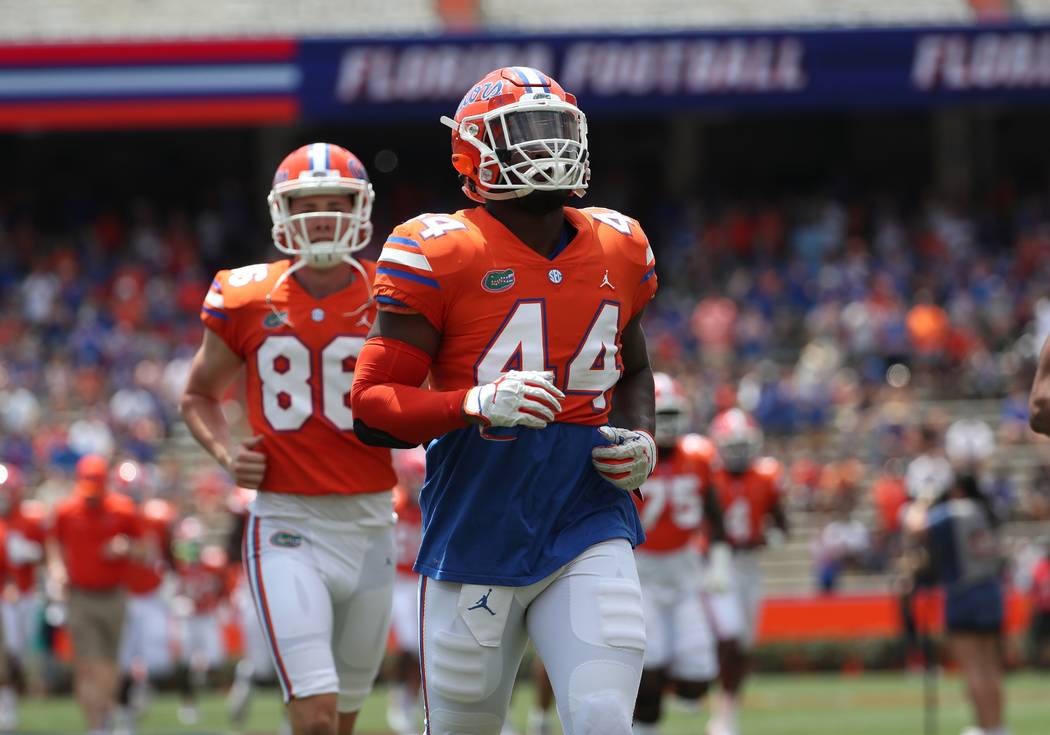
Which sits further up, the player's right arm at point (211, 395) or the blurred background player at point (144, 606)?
the player's right arm at point (211, 395)

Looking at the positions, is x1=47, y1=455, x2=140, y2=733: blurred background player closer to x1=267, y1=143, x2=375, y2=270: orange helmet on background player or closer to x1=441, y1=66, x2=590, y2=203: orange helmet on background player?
x1=267, y1=143, x2=375, y2=270: orange helmet on background player

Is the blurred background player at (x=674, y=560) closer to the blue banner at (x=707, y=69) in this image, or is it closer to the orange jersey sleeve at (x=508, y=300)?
the orange jersey sleeve at (x=508, y=300)

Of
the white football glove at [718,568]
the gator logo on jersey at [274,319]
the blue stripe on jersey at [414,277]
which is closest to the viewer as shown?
the blue stripe on jersey at [414,277]

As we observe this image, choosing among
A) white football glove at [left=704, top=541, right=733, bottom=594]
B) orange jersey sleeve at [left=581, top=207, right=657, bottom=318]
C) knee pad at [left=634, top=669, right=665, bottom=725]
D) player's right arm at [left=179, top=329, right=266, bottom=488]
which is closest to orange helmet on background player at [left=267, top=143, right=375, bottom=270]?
player's right arm at [left=179, top=329, right=266, bottom=488]

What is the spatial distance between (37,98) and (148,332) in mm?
3517

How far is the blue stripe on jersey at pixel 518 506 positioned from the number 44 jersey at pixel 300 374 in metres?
1.57

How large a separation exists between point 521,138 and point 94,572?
7859 millimetres

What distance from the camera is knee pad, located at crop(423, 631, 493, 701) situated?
4.80 meters

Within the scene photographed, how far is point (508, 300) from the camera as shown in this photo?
4801mm

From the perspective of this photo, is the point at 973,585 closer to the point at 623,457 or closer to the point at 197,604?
the point at 623,457

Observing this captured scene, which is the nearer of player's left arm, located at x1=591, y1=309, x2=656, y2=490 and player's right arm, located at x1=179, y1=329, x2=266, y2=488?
player's left arm, located at x1=591, y1=309, x2=656, y2=490

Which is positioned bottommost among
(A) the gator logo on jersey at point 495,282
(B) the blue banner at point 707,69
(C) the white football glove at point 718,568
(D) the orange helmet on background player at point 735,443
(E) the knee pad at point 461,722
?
(C) the white football glove at point 718,568

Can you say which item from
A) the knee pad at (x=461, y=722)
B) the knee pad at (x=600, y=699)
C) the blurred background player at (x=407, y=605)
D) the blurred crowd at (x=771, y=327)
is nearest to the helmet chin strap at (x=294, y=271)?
the knee pad at (x=461, y=722)

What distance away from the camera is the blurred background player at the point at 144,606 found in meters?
12.6
